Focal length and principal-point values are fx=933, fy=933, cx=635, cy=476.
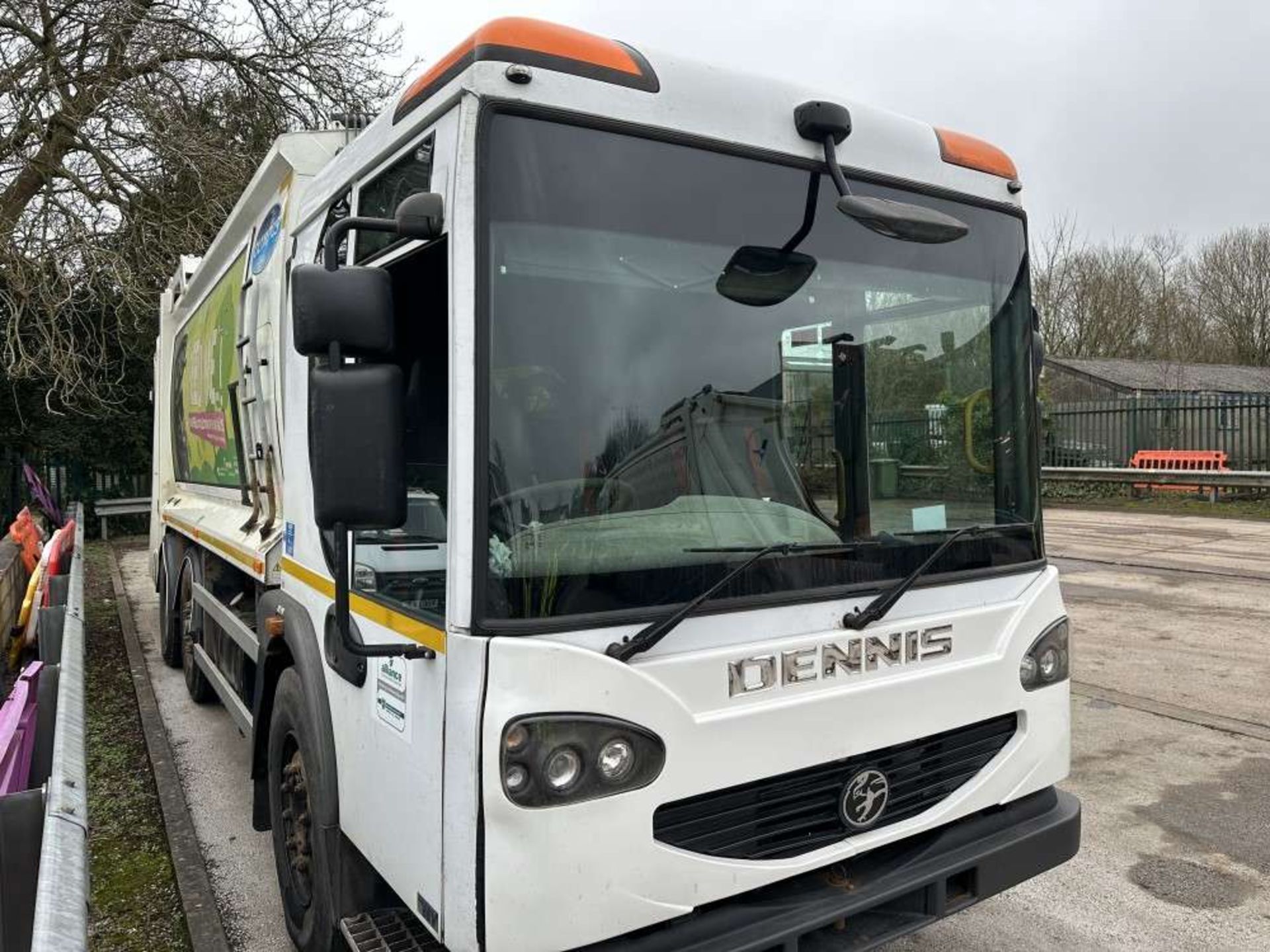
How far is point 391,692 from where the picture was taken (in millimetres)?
2330

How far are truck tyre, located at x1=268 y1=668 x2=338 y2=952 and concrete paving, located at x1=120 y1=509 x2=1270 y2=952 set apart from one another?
51 cm

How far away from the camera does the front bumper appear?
6.91 feet

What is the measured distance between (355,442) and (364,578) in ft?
2.52

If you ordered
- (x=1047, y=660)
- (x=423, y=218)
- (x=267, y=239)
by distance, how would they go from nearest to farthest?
1. (x=423, y=218)
2. (x=1047, y=660)
3. (x=267, y=239)

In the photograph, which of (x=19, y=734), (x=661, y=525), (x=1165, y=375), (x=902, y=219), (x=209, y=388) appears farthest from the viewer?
(x=1165, y=375)

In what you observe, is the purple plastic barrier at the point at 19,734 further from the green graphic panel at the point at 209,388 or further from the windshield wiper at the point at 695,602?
the windshield wiper at the point at 695,602

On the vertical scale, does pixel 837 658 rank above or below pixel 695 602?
below

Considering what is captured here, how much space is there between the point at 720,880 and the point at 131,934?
2.55 metres

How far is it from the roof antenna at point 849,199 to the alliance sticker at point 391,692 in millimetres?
1598

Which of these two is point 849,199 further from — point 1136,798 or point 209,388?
point 209,388

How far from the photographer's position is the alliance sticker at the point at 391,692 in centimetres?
227

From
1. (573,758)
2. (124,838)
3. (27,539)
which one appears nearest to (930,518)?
(573,758)

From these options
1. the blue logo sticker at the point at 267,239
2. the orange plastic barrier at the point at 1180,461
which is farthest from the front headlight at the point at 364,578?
the orange plastic barrier at the point at 1180,461

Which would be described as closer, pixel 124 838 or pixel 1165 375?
pixel 124 838
